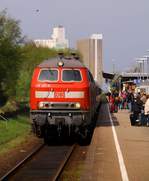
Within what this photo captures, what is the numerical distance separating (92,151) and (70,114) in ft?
6.32

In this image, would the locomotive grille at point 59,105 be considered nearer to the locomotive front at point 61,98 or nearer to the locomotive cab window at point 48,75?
the locomotive front at point 61,98

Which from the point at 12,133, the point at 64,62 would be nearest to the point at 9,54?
the point at 12,133

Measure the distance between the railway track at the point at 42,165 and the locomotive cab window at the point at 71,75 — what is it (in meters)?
2.47

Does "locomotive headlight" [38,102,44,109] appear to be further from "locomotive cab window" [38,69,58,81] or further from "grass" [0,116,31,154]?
"grass" [0,116,31,154]

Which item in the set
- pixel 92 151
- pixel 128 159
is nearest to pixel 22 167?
pixel 128 159

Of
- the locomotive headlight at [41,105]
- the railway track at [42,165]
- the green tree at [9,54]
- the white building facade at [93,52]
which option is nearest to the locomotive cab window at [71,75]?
the locomotive headlight at [41,105]

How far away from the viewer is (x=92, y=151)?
64.1ft

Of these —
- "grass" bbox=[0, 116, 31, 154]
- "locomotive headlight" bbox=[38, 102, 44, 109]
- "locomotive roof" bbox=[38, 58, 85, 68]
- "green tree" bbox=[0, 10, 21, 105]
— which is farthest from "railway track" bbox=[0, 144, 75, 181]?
"green tree" bbox=[0, 10, 21, 105]

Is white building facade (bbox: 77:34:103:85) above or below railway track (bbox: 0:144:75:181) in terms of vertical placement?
above

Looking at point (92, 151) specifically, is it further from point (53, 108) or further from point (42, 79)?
point (42, 79)

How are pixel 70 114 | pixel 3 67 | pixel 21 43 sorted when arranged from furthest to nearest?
pixel 21 43
pixel 3 67
pixel 70 114

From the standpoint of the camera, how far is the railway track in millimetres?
14008

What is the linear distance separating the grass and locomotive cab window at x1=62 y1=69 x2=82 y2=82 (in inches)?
117

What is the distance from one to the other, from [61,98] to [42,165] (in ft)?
17.4
